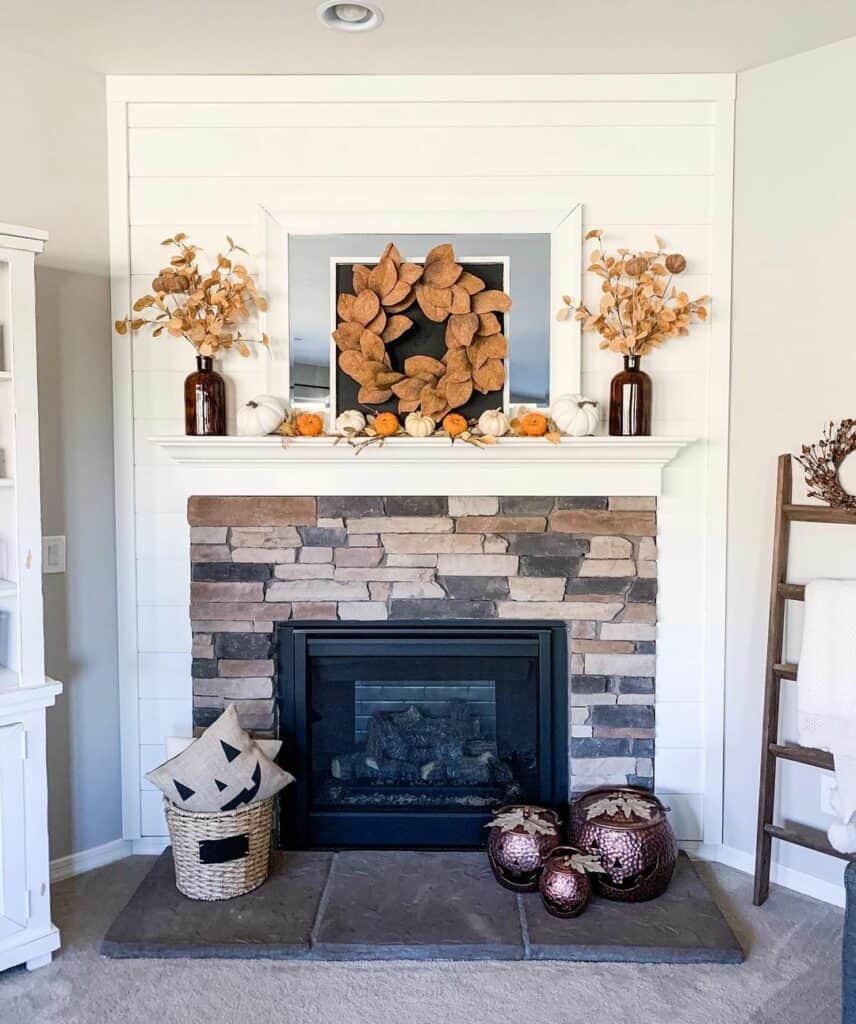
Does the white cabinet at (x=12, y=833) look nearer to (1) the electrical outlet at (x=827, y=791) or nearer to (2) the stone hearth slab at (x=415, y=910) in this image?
(2) the stone hearth slab at (x=415, y=910)

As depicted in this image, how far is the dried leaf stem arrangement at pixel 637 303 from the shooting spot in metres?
2.64

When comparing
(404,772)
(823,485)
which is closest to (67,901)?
(404,772)

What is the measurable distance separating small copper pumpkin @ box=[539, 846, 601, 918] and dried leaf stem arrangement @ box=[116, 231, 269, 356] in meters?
1.74

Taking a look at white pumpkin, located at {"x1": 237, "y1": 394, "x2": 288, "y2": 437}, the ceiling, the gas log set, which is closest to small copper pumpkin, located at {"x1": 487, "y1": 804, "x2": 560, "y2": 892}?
the gas log set

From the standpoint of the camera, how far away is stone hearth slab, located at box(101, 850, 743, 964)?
227cm

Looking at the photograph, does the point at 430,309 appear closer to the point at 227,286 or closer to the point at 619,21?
the point at 227,286

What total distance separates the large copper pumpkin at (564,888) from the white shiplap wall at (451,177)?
2.87 feet

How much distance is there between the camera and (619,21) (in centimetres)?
234

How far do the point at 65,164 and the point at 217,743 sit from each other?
175cm

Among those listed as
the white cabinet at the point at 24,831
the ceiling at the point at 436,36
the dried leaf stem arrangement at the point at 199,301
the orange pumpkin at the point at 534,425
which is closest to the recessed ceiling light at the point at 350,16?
the ceiling at the point at 436,36

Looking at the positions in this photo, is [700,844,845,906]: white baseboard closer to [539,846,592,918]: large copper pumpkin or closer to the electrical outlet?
the electrical outlet

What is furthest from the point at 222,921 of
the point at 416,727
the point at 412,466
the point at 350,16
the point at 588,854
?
the point at 350,16

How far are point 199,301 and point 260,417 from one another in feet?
1.29

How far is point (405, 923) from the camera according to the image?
7.75 feet
